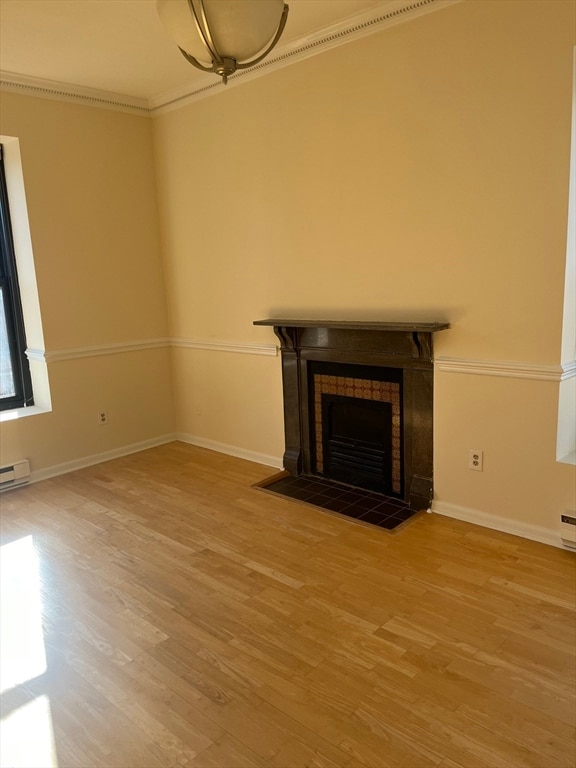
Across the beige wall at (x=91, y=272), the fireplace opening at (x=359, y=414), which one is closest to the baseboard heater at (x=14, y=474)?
the beige wall at (x=91, y=272)

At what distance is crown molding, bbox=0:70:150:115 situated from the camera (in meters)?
3.96

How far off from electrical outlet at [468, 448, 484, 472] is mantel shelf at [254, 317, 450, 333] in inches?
27.5

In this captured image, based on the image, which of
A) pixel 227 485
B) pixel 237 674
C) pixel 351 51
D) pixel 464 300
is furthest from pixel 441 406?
pixel 351 51

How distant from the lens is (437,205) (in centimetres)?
317

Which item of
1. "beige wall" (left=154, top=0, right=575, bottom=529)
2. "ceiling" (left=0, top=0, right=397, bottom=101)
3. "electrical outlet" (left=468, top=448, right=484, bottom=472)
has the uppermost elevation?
"ceiling" (left=0, top=0, right=397, bottom=101)

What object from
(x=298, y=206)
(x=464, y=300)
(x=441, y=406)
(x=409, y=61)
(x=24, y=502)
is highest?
(x=409, y=61)

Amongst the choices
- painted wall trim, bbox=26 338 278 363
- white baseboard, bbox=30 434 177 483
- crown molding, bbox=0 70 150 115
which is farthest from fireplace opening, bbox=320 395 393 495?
crown molding, bbox=0 70 150 115

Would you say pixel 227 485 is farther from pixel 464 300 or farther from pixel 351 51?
pixel 351 51

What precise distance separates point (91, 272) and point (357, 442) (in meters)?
2.45

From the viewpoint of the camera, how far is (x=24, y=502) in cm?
395

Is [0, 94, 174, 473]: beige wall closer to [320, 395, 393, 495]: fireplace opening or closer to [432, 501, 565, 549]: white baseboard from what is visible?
[320, 395, 393, 495]: fireplace opening

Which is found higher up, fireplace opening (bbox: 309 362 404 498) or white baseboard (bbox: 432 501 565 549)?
fireplace opening (bbox: 309 362 404 498)

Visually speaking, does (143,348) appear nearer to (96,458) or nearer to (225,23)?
(96,458)

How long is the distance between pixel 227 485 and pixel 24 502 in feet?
4.47
